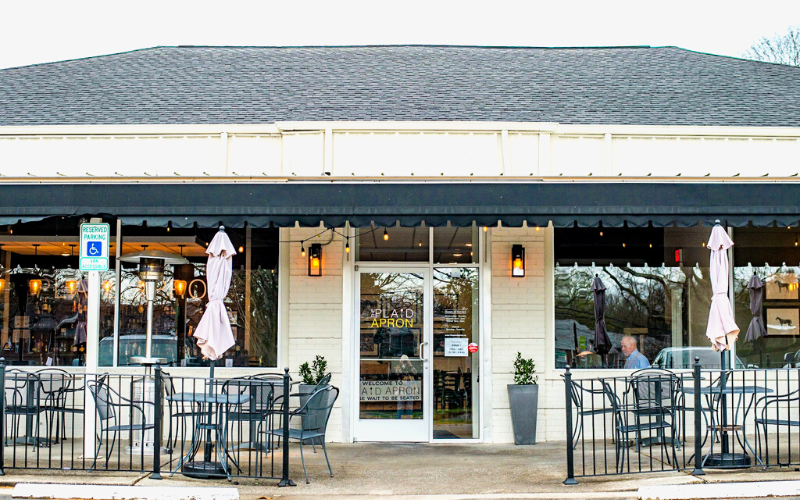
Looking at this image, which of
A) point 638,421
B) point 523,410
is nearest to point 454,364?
point 523,410

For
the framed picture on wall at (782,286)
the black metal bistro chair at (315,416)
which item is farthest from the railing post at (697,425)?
the framed picture on wall at (782,286)

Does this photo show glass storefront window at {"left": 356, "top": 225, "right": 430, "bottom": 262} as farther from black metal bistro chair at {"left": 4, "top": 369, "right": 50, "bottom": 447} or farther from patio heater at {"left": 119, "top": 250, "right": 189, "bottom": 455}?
black metal bistro chair at {"left": 4, "top": 369, "right": 50, "bottom": 447}

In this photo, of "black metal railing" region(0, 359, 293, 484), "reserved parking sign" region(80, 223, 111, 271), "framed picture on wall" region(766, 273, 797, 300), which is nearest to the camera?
"black metal railing" region(0, 359, 293, 484)

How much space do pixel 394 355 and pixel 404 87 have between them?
5.33m

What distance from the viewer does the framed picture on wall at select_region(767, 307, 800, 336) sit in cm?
1045

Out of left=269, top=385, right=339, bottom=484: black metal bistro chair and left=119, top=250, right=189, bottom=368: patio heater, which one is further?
left=119, top=250, right=189, bottom=368: patio heater

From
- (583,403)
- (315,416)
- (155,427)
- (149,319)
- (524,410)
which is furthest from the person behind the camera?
(524,410)

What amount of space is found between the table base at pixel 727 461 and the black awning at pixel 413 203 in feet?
7.80

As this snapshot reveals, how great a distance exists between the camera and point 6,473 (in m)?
7.55

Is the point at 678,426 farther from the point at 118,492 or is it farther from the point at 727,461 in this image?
the point at 118,492

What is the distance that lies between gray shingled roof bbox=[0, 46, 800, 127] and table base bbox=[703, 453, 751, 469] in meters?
5.48

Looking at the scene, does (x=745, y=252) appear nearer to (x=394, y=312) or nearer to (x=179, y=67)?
(x=394, y=312)

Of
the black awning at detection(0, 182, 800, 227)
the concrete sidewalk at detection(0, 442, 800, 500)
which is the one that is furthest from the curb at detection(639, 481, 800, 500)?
the black awning at detection(0, 182, 800, 227)

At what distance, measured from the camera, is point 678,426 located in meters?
9.29
